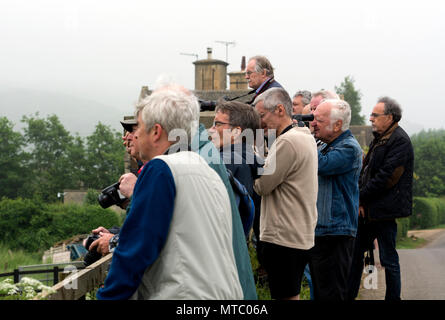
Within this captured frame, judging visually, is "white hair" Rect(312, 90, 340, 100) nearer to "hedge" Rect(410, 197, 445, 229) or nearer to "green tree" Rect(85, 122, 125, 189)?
"hedge" Rect(410, 197, 445, 229)

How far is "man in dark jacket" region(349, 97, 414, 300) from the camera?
16.4 feet

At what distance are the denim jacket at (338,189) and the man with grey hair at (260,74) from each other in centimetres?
120

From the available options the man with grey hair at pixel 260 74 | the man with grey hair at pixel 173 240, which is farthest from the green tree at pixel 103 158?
the man with grey hair at pixel 173 240

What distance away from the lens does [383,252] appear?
502 cm

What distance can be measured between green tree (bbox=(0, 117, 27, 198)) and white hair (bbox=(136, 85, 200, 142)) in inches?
3208

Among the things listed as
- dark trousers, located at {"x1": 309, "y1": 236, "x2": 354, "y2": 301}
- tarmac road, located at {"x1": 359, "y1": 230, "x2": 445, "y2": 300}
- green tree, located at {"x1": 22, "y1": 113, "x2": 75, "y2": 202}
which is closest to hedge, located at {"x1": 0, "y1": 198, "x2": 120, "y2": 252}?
green tree, located at {"x1": 22, "y1": 113, "x2": 75, "y2": 202}

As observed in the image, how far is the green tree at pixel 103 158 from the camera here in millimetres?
80938

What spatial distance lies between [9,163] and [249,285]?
84.2m

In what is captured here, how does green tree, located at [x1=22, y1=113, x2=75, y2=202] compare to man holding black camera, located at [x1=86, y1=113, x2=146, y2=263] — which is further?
green tree, located at [x1=22, y1=113, x2=75, y2=202]

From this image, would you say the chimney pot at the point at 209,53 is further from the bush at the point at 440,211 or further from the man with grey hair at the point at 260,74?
the man with grey hair at the point at 260,74

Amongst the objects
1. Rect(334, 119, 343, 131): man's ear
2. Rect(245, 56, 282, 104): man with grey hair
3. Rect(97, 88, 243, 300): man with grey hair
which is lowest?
Rect(97, 88, 243, 300): man with grey hair

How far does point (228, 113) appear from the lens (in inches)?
141

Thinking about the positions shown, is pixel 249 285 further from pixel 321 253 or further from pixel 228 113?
pixel 321 253

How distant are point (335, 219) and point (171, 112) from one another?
2.34 metres
